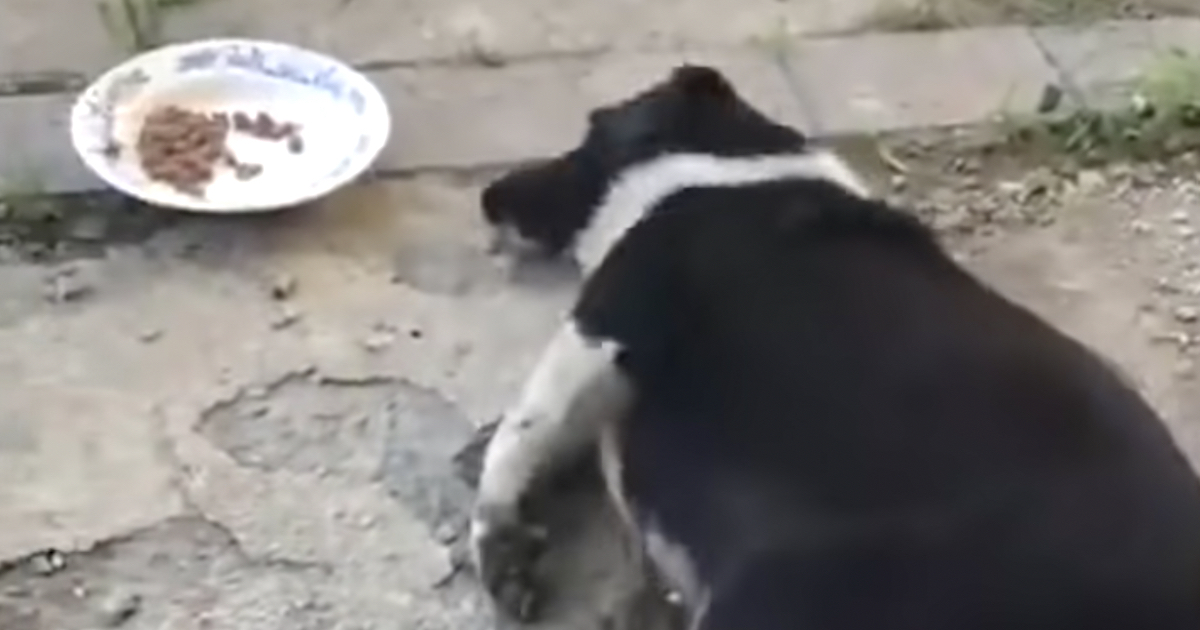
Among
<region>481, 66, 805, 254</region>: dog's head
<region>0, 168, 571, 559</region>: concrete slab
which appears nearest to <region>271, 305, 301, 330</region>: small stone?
<region>0, 168, 571, 559</region>: concrete slab

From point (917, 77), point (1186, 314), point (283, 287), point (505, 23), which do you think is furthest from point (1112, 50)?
point (283, 287)

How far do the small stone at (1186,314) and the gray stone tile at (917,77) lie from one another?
0.37m

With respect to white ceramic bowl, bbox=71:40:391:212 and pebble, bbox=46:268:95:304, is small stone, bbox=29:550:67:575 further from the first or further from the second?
white ceramic bowl, bbox=71:40:391:212

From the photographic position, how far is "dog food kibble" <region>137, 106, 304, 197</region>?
8.62ft

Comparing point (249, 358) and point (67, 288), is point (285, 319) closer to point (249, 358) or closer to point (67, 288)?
point (249, 358)

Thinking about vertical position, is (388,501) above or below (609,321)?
below

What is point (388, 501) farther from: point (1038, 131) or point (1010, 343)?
point (1038, 131)

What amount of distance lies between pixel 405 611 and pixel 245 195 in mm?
597

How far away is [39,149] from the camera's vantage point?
2686 millimetres

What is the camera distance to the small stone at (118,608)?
2.17 meters

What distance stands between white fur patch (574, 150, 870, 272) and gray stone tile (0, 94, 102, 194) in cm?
64

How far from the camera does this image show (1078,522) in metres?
1.83

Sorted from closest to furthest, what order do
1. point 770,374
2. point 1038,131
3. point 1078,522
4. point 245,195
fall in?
point 1078,522 → point 770,374 → point 245,195 → point 1038,131

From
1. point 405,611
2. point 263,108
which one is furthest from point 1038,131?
point 405,611
